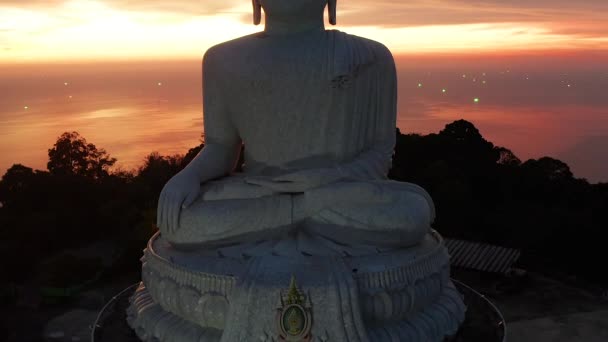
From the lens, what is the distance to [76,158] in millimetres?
15500

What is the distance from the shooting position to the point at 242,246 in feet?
19.1

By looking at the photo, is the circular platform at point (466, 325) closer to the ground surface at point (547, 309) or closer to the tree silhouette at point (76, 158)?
the ground surface at point (547, 309)

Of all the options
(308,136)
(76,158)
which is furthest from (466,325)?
(76,158)

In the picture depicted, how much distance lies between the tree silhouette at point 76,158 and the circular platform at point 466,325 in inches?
361

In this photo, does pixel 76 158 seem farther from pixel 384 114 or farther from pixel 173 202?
pixel 384 114

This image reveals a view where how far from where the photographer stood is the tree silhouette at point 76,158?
1526 centimetres

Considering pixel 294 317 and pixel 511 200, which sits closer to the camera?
pixel 294 317

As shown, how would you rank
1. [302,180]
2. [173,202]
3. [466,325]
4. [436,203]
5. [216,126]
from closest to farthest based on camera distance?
1. [173,202]
2. [302,180]
3. [466,325]
4. [216,126]
5. [436,203]

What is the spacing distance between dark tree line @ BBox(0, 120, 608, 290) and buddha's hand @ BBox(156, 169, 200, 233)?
4971 mm

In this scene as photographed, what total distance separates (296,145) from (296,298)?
1.97m

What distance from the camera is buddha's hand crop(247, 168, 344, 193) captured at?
595cm

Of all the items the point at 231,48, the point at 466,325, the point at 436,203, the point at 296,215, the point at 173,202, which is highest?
the point at 231,48

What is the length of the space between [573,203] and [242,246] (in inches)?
408

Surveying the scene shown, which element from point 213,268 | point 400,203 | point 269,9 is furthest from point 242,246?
point 269,9
